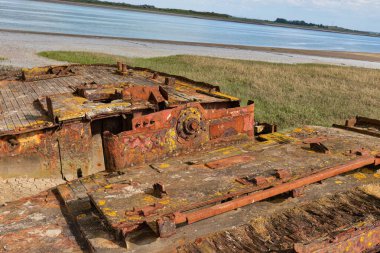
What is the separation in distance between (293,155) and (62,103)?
13.6 ft

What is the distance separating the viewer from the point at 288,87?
20.5m

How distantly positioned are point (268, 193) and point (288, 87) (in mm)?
16858

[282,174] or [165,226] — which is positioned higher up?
[282,174]

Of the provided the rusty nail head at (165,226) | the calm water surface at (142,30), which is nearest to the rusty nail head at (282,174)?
the rusty nail head at (165,226)

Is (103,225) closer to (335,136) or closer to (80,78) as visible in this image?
(335,136)

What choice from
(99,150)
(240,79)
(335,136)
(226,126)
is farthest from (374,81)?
(99,150)

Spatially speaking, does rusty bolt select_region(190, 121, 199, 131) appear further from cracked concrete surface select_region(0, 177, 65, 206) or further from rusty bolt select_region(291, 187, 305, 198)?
cracked concrete surface select_region(0, 177, 65, 206)

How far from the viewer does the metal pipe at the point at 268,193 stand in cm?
411

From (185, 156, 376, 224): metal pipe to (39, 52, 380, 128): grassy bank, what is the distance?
772cm

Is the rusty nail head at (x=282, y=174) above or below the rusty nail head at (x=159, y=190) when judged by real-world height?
above

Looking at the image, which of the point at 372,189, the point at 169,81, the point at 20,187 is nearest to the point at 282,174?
the point at 372,189

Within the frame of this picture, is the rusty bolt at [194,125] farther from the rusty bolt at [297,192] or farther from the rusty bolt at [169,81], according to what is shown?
the rusty bolt at [169,81]

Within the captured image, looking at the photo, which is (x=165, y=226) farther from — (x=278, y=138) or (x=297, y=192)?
(x=278, y=138)

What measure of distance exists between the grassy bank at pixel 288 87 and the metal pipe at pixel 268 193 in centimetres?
772
